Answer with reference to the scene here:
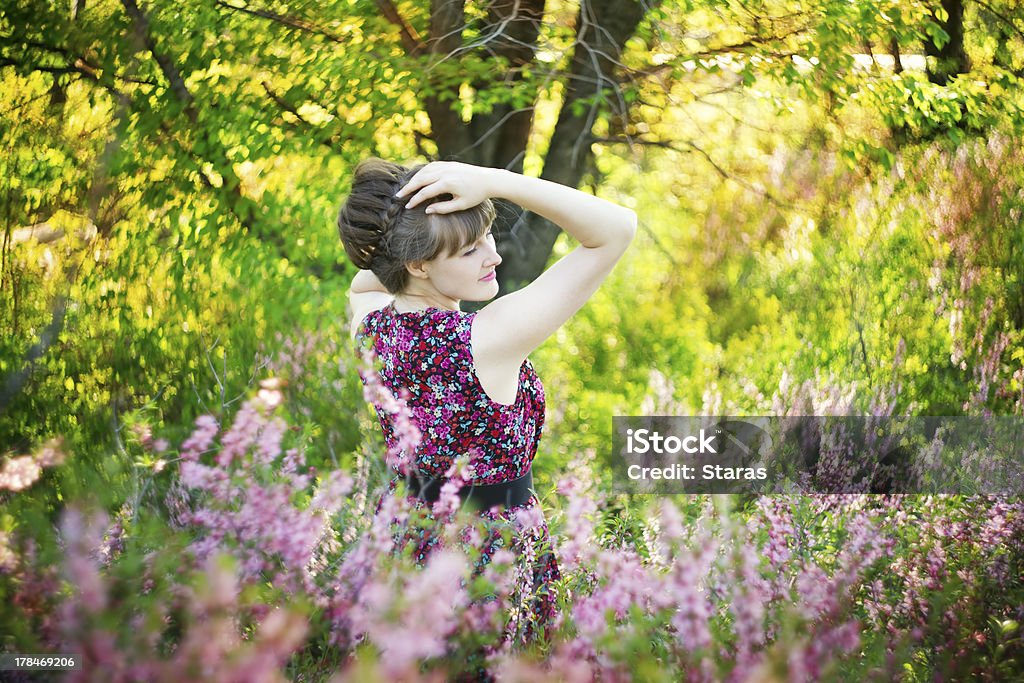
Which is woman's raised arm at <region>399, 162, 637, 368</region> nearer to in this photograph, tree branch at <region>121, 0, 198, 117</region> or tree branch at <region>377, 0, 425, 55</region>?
tree branch at <region>377, 0, 425, 55</region>

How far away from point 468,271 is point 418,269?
0.33 feet

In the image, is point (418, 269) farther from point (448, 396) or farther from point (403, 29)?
point (403, 29)

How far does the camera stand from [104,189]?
9.50 feet

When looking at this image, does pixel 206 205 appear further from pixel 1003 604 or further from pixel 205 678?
pixel 1003 604

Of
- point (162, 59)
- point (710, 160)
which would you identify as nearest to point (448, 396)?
point (162, 59)

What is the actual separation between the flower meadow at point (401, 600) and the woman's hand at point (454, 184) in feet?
1.16

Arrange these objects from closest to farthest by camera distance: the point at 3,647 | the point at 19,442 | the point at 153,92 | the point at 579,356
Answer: the point at 3,647, the point at 19,442, the point at 153,92, the point at 579,356

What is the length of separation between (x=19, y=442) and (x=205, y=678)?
71.8 inches

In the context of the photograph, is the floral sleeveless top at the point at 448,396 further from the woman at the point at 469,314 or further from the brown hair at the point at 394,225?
the brown hair at the point at 394,225

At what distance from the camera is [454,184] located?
139cm

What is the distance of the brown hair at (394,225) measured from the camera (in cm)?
148

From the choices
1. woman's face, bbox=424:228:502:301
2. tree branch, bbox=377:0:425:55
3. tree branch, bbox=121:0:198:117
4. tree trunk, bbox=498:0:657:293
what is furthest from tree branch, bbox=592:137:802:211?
woman's face, bbox=424:228:502:301

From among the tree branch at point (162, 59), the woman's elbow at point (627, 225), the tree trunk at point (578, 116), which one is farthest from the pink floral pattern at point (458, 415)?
the tree branch at point (162, 59)

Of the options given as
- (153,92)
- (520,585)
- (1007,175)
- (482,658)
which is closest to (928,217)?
(1007,175)
